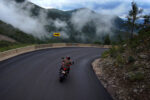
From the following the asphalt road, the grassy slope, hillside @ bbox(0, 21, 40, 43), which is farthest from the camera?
hillside @ bbox(0, 21, 40, 43)

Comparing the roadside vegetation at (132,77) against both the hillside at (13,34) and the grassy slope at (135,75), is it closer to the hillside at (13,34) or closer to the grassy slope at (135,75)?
the grassy slope at (135,75)

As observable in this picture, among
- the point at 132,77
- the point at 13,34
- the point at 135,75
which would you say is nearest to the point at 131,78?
the point at 132,77

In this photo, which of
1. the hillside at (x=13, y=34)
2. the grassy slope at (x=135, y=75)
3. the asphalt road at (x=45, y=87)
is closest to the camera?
the asphalt road at (x=45, y=87)

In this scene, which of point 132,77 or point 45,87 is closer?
point 45,87

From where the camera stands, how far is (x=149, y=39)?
37.9 ft

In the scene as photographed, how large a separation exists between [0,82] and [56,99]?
12.1ft

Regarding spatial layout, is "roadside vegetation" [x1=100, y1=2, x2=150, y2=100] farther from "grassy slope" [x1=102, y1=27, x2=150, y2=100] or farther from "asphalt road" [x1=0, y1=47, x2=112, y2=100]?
"asphalt road" [x1=0, y1=47, x2=112, y2=100]

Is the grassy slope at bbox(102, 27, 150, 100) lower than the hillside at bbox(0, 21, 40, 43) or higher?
lower

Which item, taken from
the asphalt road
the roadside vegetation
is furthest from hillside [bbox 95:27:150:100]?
the asphalt road

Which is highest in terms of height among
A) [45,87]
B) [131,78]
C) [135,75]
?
[135,75]

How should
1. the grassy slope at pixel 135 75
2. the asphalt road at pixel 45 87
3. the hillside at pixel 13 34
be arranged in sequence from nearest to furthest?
the asphalt road at pixel 45 87, the grassy slope at pixel 135 75, the hillside at pixel 13 34

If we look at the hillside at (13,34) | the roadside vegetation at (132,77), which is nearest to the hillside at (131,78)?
the roadside vegetation at (132,77)

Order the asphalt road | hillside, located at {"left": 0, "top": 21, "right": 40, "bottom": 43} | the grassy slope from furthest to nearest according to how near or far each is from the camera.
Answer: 1. hillside, located at {"left": 0, "top": 21, "right": 40, "bottom": 43}
2. the grassy slope
3. the asphalt road

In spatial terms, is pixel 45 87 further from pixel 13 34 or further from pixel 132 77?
pixel 13 34
